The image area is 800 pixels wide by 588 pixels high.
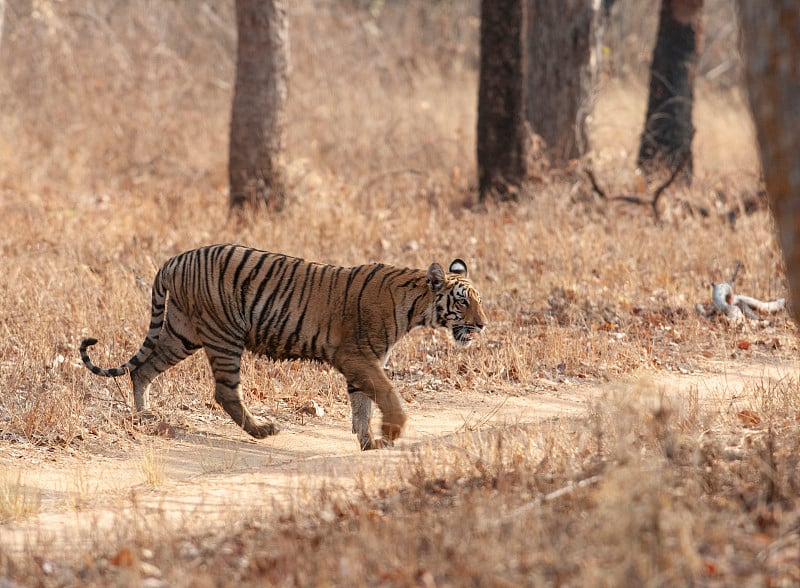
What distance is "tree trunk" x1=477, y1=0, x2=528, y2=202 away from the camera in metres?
12.8

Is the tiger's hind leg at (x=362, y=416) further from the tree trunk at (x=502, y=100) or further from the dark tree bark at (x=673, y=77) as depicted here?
the dark tree bark at (x=673, y=77)

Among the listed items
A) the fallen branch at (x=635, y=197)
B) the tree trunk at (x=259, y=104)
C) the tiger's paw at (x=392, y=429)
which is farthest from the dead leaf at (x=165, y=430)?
the fallen branch at (x=635, y=197)

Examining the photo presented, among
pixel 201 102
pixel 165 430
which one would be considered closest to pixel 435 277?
pixel 165 430

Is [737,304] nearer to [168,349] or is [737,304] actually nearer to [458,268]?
[458,268]

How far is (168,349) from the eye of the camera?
22.1 feet

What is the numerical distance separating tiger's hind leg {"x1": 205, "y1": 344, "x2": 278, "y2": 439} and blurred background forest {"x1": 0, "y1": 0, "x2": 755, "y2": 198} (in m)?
6.35

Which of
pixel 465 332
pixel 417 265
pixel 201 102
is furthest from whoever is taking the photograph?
pixel 201 102

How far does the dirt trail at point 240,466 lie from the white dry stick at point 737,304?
1139 mm

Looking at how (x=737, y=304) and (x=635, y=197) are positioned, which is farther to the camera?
(x=635, y=197)

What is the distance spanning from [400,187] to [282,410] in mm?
7543

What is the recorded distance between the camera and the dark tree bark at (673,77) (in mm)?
14891

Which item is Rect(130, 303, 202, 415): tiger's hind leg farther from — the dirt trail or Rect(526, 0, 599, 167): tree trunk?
Rect(526, 0, 599, 167): tree trunk

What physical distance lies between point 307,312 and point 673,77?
10196 millimetres

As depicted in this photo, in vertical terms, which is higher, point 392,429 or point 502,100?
point 502,100
